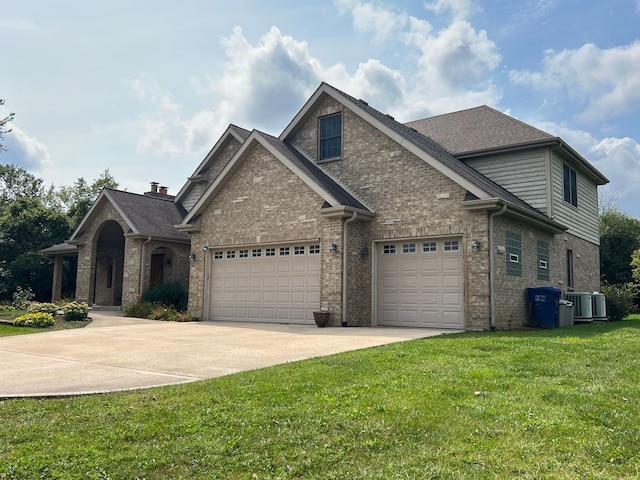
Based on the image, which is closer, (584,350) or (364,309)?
(584,350)

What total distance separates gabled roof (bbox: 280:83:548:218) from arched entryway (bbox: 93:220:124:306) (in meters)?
11.1

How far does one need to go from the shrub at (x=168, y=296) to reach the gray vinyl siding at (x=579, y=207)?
46.0ft

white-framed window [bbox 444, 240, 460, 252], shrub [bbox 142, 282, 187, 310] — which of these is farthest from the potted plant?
shrub [bbox 142, 282, 187, 310]

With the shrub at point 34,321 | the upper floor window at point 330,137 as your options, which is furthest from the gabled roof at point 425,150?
the shrub at point 34,321

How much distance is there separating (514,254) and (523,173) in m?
4.15

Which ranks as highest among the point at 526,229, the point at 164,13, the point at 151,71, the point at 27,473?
the point at 164,13

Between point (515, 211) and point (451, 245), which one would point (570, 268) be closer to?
point (515, 211)

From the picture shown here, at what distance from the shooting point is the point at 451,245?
15078 millimetres

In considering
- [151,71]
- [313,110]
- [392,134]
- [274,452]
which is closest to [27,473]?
[274,452]

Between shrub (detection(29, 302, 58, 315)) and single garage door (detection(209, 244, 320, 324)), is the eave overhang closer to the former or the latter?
single garage door (detection(209, 244, 320, 324))

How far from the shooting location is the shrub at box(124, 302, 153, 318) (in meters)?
20.0

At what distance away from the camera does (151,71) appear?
38.2 feet

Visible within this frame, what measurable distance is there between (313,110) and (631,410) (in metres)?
15.6

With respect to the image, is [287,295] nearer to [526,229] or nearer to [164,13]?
[526,229]
